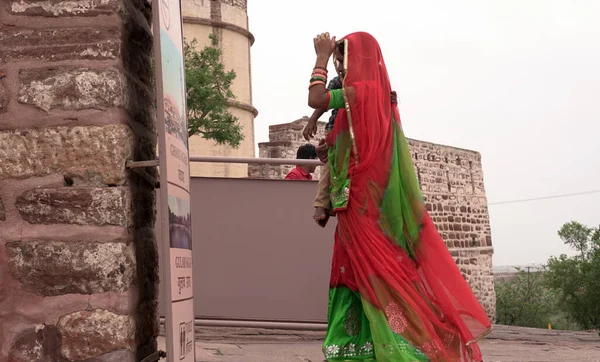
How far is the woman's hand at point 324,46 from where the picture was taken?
378 centimetres

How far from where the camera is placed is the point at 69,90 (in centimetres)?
283

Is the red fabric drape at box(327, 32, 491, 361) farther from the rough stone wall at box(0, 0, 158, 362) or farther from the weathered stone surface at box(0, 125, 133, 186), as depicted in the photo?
the weathered stone surface at box(0, 125, 133, 186)

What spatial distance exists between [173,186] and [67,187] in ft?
1.34

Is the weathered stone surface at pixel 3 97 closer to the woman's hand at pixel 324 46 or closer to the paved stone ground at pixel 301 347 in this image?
the woman's hand at pixel 324 46

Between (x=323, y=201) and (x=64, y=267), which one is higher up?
(x=323, y=201)

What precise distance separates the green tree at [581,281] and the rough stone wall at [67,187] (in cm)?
2100

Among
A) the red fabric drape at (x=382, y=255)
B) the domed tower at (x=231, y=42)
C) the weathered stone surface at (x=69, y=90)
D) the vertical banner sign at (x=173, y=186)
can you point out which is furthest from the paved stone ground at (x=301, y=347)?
the domed tower at (x=231, y=42)

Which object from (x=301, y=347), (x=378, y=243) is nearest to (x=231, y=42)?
(x=301, y=347)

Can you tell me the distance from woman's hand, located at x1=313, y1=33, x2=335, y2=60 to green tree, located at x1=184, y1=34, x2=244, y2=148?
56.7 feet

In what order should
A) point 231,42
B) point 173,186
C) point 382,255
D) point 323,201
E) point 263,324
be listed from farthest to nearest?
point 231,42 < point 263,324 < point 323,201 < point 382,255 < point 173,186

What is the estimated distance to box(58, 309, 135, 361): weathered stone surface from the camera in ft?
8.85

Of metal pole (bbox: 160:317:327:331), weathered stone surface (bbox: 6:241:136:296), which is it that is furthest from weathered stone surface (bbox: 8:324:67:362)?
metal pole (bbox: 160:317:327:331)

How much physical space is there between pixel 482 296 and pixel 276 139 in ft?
24.5

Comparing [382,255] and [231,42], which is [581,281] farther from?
[382,255]
